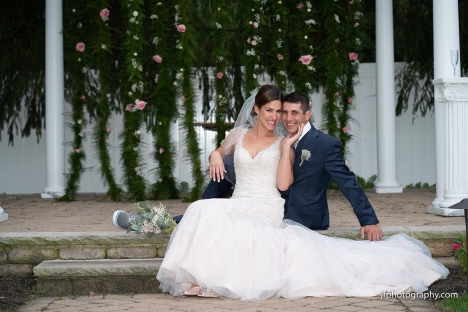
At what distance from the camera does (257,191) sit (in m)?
5.67

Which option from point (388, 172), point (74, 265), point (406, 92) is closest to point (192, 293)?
point (74, 265)

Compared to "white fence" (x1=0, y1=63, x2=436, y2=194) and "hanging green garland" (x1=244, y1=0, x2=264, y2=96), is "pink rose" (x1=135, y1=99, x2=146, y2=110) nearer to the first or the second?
"hanging green garland" (x1=244, y1=0, x2=264, y2=96)

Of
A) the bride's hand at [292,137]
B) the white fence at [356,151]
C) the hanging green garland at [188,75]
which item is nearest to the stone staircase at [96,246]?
the bride's hand at [292,137]

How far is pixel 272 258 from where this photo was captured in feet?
16.8

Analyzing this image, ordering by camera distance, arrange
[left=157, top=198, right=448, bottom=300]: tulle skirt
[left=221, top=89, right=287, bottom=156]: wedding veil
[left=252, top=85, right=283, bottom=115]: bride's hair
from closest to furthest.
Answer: [left=157, top=198, right=448, bottom=300]: tulle skirt < [left=252, top=85, right=283, bottom=115]: bride's hair < [left=221, top=89, right=287, bottom=156]: wedding veil

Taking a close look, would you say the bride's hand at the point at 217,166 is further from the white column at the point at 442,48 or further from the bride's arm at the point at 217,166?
the white column at the point at 442,48

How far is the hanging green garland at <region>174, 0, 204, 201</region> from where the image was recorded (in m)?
9.19

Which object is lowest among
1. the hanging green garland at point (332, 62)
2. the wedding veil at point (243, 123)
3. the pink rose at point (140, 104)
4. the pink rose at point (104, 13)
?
the wedding veil at point (243, 123)

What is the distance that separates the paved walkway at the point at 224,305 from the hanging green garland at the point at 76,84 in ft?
14.7

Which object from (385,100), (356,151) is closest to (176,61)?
(385,100)

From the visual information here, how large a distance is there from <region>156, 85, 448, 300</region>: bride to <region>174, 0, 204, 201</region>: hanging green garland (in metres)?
3.74

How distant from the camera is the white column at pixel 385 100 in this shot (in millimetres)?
10031

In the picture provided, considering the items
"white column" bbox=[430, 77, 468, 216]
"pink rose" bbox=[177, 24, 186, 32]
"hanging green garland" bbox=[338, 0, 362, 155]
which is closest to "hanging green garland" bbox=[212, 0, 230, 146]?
"pink rose" bbox=[177, 24, 186, 32]

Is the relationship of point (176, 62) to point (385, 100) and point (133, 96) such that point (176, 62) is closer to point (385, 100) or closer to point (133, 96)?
point (133, 96)
